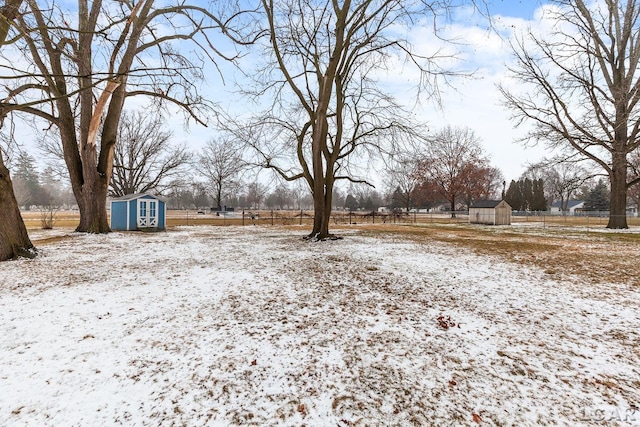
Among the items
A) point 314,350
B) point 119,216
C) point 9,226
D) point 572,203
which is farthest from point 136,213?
point 572,203

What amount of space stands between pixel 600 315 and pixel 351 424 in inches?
175

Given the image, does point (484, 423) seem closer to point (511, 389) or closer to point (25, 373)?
point (511, 389)

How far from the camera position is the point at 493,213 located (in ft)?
90.6

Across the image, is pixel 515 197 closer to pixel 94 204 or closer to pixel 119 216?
pixel 119 216

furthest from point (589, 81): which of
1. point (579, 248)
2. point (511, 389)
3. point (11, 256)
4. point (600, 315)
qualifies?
point (11, 256)

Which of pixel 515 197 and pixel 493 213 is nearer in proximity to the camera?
pixel 493 213

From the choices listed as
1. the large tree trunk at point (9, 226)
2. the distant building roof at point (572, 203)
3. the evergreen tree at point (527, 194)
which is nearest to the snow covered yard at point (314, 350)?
the large tree trunk at point (9, 226)

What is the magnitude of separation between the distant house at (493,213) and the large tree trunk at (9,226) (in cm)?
3178

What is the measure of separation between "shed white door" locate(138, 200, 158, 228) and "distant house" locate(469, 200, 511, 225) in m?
28.9

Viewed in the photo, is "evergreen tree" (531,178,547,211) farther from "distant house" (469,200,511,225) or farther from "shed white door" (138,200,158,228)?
"shed white door" (138,200,158,228)

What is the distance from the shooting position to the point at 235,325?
12.4ft

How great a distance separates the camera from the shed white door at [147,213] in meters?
17.8

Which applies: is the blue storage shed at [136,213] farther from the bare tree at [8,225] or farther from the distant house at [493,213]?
the distant house at [493,213]

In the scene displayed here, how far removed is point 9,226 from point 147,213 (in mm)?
11092
